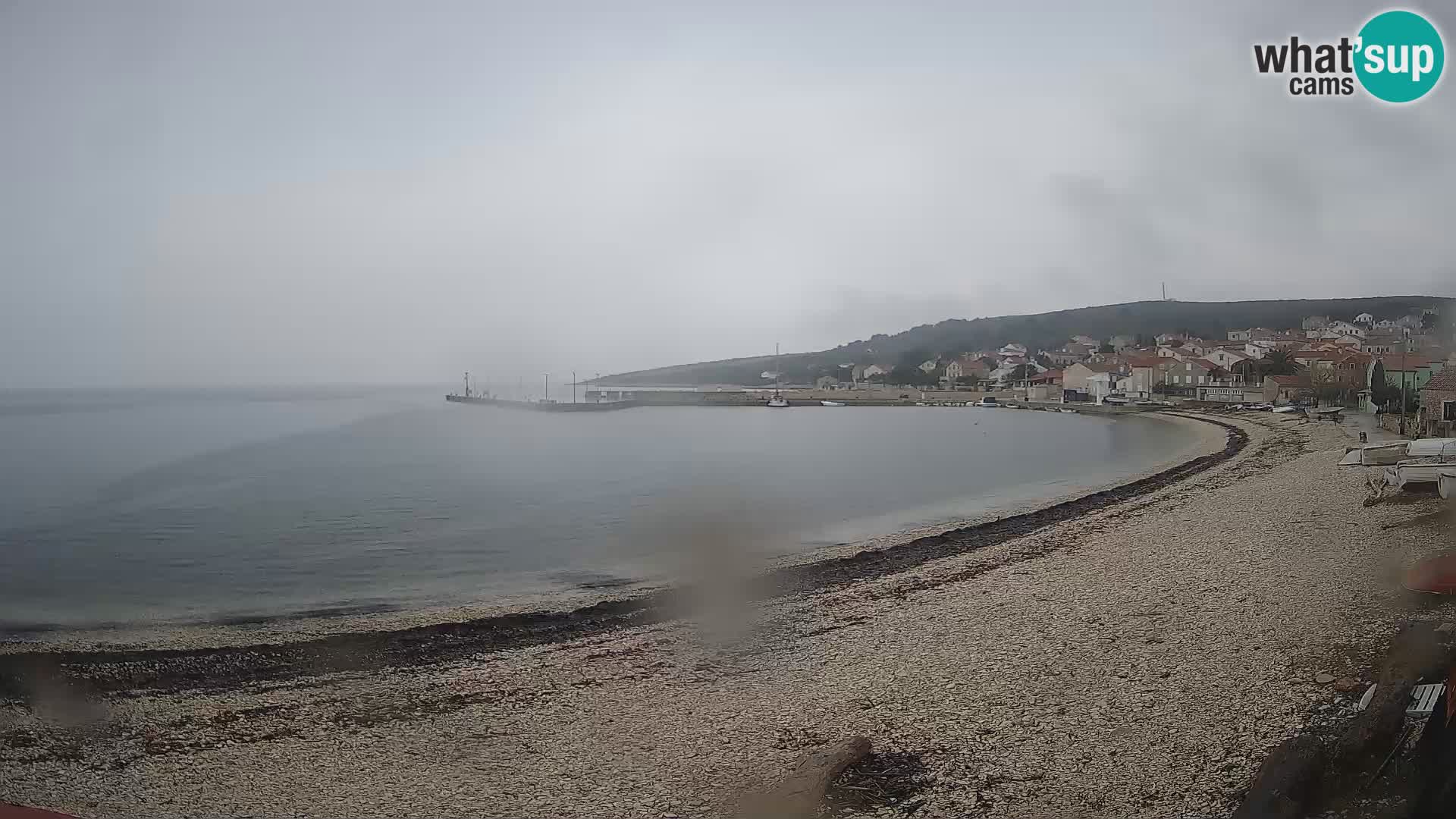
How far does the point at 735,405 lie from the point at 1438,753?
94.0m

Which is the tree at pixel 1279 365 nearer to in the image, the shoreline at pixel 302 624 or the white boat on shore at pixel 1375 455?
the white boat on shore at pixel 1375 455

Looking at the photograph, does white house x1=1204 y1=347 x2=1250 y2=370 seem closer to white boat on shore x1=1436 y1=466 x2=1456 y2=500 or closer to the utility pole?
the utility pole

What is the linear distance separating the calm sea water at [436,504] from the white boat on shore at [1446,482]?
7.55 metres

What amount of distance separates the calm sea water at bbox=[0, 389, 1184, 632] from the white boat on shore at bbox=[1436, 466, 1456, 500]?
7.55 m

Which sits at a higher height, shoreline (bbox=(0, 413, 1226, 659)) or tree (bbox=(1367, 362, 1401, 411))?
tree (bbox=(1367, 362, 1401, 411))

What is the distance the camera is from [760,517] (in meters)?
18.6

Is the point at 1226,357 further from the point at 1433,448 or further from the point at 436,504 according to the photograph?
the point at 436,504

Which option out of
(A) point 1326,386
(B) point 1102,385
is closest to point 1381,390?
(A) point 1326,386

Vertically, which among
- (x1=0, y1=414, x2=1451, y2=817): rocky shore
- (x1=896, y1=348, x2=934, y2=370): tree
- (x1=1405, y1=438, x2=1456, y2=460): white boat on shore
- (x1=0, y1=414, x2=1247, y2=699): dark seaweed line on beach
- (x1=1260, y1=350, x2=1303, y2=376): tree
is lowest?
(x1=0, y1=414, x2=1247, y2=699): dark seaweed line on beach

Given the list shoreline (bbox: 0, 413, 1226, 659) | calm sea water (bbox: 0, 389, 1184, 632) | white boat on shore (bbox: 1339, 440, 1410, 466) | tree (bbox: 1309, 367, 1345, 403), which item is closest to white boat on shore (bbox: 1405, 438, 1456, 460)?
white boat on shore (bbox: 1339, 440, 1410, 466)

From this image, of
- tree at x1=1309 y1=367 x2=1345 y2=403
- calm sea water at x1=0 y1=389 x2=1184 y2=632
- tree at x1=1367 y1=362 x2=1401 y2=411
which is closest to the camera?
calm sea water at x1=0 y1=389 x2=1184 y2=632

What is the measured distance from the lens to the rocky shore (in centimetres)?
475

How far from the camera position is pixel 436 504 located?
2114 centimetres

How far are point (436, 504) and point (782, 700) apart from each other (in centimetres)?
1693
